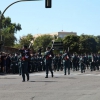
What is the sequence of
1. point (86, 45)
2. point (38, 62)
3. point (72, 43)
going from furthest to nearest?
point (86, 45), point (72, 43), point (38, 62)

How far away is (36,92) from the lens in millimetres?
14242

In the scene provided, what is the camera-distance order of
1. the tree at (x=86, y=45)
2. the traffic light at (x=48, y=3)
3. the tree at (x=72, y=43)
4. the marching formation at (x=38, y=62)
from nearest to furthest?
the marching formation at (x=38, y=62)
the traffic light at (x=48, y=3)
the tree at (x=86, y=45)
the tree at (x=72, y=43)

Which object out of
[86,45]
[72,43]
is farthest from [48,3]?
[86,45]

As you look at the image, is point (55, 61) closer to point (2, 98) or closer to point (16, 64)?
point (16, 64)

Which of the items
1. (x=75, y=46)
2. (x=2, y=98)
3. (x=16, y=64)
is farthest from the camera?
(x=75, y=46)

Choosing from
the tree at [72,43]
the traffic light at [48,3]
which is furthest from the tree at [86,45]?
the traffic light at [48,3]

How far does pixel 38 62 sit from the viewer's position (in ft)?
124

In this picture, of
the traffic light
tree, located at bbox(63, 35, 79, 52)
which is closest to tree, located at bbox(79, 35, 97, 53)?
tree, located at bbox(63, 35, 79, 52)

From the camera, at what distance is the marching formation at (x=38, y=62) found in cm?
1980

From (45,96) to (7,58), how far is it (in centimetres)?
1936

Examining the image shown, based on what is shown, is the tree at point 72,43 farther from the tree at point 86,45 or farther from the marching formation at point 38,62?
the marching formation at point 38,62

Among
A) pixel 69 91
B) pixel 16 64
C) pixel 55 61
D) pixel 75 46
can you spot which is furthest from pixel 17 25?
pixel 69 91

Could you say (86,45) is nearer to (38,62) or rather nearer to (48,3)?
(38,62)

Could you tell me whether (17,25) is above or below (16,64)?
above
